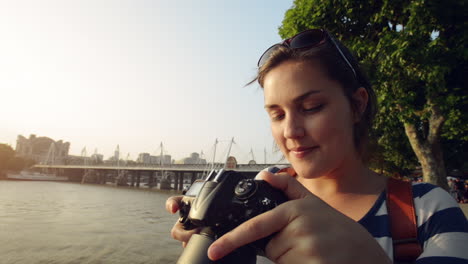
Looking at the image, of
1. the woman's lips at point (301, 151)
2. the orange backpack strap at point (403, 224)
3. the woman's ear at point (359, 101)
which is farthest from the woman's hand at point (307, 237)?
the woman's ear at point (359, 101)

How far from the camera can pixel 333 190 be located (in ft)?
5.50

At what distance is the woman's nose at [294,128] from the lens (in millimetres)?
1427

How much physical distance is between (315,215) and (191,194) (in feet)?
2.36

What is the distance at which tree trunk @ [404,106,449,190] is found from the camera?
9.13 metres

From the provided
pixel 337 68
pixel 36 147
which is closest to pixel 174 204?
pixel 337 68

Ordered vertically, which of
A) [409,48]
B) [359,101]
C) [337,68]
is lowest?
[359,101]

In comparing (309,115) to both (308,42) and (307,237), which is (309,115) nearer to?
(308,42)

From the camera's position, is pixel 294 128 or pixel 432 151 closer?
pixel 294 128

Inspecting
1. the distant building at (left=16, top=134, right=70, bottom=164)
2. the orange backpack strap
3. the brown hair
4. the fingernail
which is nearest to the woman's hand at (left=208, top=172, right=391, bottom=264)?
the fingernail

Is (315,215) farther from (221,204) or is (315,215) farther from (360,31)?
(360,31)

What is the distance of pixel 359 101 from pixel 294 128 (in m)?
0.56

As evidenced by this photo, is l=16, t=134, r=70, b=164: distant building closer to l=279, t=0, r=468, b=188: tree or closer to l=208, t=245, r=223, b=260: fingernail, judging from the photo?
l=279, t=0, r=468, b=188: tree

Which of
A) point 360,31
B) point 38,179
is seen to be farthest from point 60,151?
point 360,31

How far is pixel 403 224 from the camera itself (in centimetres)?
127
